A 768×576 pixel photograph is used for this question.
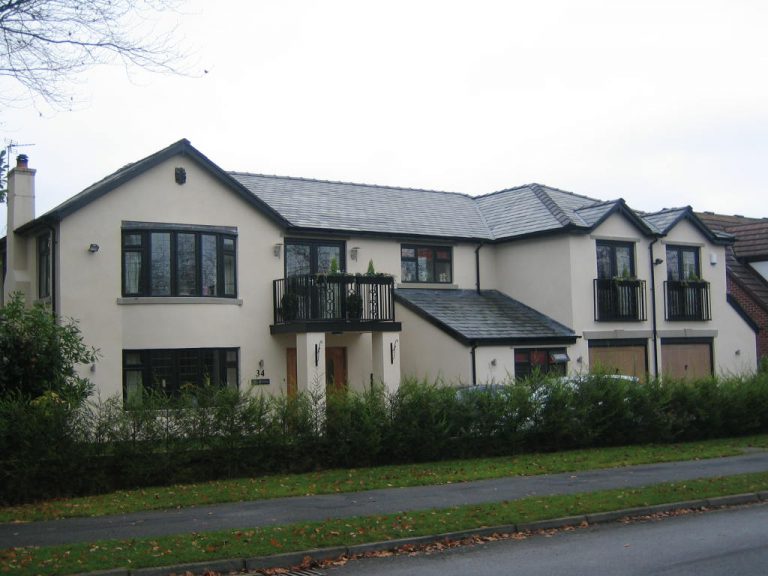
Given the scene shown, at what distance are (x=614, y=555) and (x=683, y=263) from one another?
2328 centimetres

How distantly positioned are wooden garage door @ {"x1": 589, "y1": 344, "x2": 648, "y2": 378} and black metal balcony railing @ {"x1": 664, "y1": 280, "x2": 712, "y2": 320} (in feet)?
5.69

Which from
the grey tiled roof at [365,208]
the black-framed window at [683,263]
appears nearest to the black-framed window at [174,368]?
the grey tiled roof at [365,208]

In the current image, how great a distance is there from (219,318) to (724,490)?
14.0 meters

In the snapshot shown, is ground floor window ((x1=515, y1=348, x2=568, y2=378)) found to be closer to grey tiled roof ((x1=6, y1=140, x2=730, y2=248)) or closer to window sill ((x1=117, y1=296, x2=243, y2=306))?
grey tiled roof ((x1=6, y1=140, x2=730, y2=248))

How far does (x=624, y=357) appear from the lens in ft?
100

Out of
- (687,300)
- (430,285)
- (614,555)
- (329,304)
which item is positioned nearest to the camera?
(614,555)

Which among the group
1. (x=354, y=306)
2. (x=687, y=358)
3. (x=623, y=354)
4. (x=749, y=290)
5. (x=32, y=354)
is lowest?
(x=687, y=358)

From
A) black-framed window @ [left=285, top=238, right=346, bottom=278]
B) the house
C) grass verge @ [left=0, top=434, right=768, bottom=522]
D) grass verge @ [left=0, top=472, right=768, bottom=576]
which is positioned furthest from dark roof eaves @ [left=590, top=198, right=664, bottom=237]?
grass verge @ [left=0, top=472, right=768, bottom=576]

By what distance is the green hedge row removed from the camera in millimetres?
15930

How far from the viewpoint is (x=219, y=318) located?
81.9 feet

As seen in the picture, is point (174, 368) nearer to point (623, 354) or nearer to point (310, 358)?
point (310, 358)

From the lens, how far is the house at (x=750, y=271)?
35438 mm

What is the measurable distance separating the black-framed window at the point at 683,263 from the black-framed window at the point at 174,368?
50.5 feet

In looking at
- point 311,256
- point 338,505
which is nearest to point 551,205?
point 311,256
